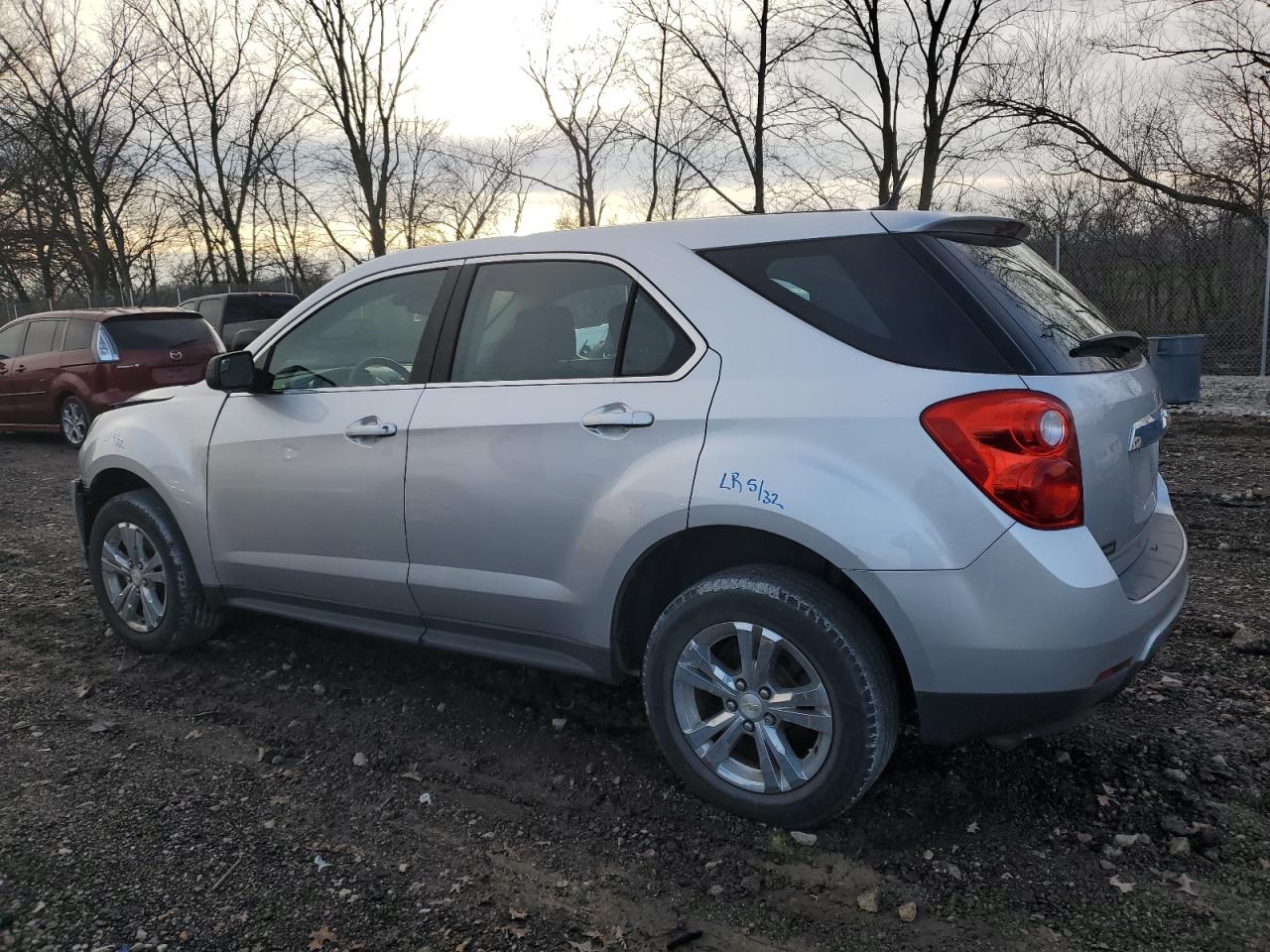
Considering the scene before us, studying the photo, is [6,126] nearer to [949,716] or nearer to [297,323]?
[297,323]

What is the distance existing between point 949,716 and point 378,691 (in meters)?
2.37

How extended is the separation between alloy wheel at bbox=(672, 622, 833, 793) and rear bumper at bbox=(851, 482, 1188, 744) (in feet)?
0.98

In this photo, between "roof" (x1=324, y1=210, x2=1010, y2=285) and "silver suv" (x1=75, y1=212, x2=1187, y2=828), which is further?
"roof" (x1=324, y1=210, x2=1010, y2=285)

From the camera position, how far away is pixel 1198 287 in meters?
12.5

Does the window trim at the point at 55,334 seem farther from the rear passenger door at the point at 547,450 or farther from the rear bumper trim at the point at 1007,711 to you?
the rear bumper trim at the point at 1007,711

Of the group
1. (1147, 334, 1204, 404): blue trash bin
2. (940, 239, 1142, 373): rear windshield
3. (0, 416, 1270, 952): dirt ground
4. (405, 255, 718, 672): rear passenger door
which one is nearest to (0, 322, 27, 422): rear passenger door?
(0, 416, 1270, 952): dirt ground

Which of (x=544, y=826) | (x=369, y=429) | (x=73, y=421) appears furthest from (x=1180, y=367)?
(x=73, y=421)

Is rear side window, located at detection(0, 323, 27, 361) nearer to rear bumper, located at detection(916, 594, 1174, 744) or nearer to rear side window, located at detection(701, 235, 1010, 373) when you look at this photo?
rear side window, located at detection(701, 235, 1010, 373)

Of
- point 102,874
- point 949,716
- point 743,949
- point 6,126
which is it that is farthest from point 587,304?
point 6,126

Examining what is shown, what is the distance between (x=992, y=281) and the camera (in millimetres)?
2660

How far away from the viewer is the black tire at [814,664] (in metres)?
2.53

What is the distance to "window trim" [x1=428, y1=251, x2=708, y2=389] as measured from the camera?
2859 mm

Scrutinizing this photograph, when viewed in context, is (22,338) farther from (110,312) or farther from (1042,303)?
(1042,303)

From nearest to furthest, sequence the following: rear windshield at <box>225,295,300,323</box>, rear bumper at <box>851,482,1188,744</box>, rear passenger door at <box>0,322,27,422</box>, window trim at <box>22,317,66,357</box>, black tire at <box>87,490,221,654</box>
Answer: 1. rear bumper at <box>851,482,1188,744</box>
2. black tire at <box>87,490,221,654</box>
3. window trim at <box>22,317,66,357</box>
4. rear passenger door at <box>0,322,27,422</box>
5. rear windshield at <box>225,295,300,323</box>
